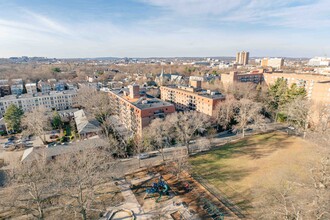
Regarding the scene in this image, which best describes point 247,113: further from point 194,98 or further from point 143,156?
point 143,156

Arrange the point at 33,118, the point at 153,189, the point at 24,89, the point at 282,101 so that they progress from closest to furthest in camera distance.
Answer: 1. the point at 153,189
2. the point at 33,118
3. the point at 282,101
4. the point at 24,89

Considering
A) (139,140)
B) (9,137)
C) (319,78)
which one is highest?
(319,78)

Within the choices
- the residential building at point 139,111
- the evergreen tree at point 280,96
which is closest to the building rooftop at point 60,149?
the residential building at point 139,111

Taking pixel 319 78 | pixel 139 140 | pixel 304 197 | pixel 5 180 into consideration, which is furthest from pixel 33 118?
pixel 319 78

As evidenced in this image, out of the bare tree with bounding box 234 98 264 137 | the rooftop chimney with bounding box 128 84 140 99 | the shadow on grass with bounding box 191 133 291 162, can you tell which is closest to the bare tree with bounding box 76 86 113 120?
the rooftop chimney with bounding box 128 84 140 99

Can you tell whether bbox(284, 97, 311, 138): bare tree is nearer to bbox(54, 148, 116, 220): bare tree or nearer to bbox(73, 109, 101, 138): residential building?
bbox(54, 148, 116, 220): bare tree

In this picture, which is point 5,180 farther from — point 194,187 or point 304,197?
point 304,197

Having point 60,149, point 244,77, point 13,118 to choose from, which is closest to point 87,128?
point 60,149

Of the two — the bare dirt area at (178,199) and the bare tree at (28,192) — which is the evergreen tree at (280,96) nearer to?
the bare dirt area at (178,199)
